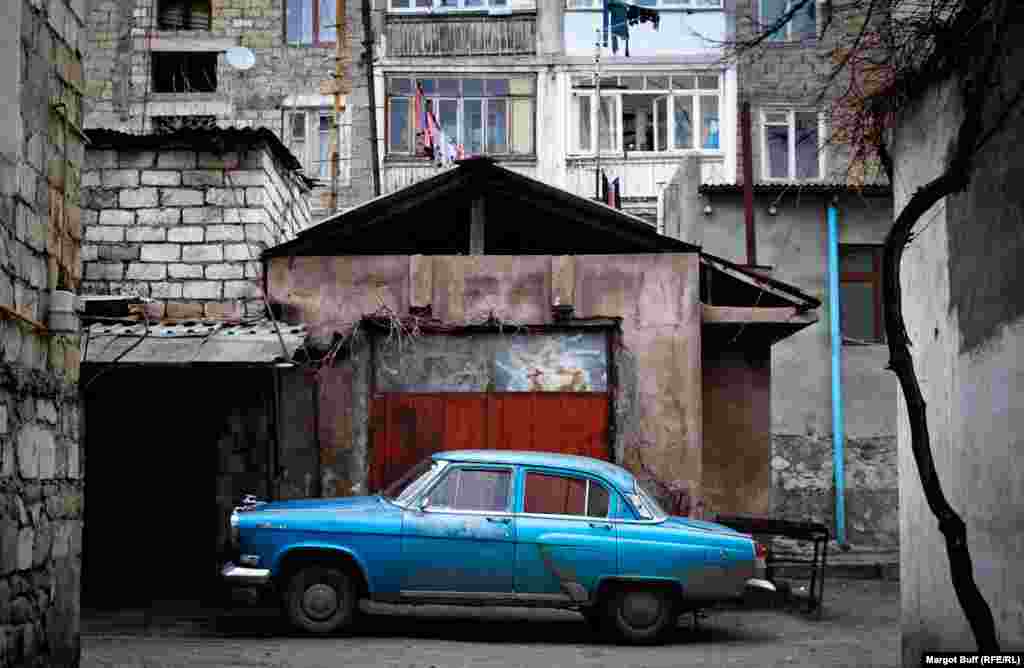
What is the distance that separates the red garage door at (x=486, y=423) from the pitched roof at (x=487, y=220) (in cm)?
188

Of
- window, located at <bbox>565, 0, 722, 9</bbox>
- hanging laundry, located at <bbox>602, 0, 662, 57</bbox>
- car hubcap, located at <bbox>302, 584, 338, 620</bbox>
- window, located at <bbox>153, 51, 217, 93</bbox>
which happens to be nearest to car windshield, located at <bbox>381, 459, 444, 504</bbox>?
car hubcap, located at <bbox>302, 584, 338, 620</bbox>

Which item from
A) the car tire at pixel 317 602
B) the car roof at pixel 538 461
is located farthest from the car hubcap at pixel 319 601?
the car roof at pixel 538 461

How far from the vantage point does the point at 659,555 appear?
35.3 feet

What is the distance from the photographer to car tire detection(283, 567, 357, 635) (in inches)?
416

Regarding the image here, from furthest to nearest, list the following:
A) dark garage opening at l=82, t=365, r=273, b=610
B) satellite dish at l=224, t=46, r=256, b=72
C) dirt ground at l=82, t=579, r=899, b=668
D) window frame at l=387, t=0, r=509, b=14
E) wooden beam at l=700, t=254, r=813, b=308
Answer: window frame at l=387, t=0, r=509, b=14
satellite dish at l=224, t=46, r=256, b=72
wooden beam at l=700, t=254, r=813, b=308
dark garage opening at l=82, t=365, r=273, b=610
dirt ground at l=82, t=579, r=899, b=668

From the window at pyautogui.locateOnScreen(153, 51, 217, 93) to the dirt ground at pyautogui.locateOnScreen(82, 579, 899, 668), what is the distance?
68.3 feet

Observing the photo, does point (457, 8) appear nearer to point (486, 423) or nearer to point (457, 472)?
point (486, 423)

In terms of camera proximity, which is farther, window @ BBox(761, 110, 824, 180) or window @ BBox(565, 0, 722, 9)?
window @ BBox(761, 110, 824, 180)

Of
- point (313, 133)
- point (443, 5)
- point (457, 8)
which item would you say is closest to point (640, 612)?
point (457, 8)

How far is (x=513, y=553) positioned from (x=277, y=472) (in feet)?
13.1

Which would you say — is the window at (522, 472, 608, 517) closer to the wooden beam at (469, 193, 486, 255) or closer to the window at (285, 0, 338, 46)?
the wooden beam at (469, 193, 486, 255)

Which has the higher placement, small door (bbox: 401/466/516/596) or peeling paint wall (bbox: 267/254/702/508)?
peeling paint wall (bbox: 267/254/702/508)

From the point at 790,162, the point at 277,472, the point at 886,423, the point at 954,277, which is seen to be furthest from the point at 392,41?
the point at 954,277

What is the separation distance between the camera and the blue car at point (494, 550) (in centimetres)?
1055
